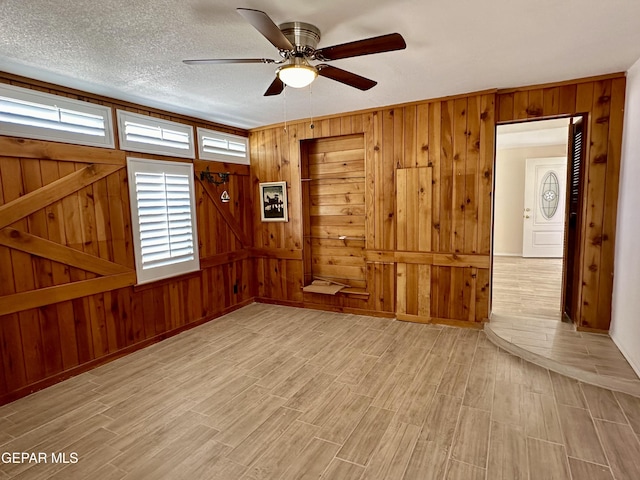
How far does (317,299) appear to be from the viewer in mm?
4945

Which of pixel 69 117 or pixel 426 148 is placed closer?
pixel 69 117

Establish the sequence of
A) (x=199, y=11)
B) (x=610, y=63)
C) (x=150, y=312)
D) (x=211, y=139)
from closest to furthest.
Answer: (x=199, y=11)
(x=610, y=63)
(x=150, y=312)
(x=211, y=139)

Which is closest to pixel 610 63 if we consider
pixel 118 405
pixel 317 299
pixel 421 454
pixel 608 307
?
pixel 608 307

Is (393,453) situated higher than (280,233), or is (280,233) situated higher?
(280,233)

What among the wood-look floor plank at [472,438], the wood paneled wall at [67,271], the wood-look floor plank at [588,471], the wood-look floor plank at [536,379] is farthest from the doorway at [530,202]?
the wood paneled wall at [67,271]

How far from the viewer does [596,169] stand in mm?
3391

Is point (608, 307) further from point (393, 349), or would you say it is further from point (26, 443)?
point (26, 443)

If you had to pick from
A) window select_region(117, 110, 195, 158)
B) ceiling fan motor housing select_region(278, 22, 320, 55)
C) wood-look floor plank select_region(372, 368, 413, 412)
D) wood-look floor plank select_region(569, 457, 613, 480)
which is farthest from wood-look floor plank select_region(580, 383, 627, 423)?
window select_region(117, 110, 195, 158)

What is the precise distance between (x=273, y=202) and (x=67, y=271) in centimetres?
271

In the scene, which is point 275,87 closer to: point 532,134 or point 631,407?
point 631,407

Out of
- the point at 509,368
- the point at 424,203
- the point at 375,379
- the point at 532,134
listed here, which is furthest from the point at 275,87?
the point at 532,134

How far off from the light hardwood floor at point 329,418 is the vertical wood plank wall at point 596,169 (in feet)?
3.75

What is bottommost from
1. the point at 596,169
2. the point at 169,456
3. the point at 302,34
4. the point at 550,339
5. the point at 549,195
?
the point at 169,456

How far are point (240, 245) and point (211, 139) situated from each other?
61.9 inches
